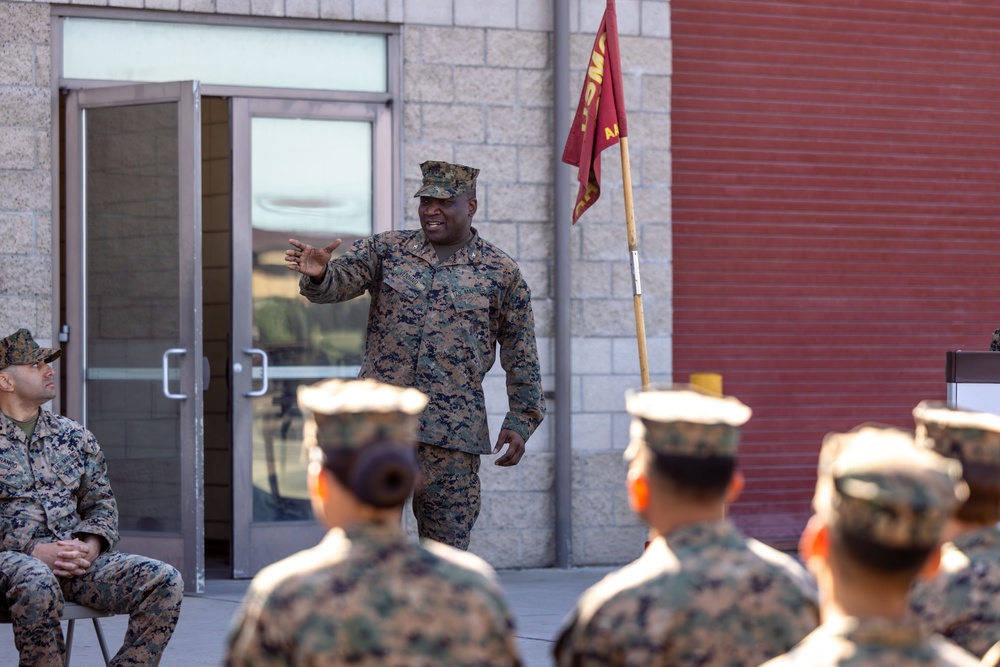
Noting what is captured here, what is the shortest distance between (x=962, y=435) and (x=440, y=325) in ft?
9.65

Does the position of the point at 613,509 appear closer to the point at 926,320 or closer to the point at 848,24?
the point at 926,320

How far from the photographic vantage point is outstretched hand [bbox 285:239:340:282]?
521 cm

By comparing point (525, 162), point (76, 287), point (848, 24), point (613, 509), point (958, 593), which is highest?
point (848, 24)

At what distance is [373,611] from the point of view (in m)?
2.32

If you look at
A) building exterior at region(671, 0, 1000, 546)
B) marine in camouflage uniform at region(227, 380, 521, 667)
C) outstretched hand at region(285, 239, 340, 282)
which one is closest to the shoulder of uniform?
outstretched hand at region(285, 239, 340, 282)

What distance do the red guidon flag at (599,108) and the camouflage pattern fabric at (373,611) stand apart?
13.8 ft

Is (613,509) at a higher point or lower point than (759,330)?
lower

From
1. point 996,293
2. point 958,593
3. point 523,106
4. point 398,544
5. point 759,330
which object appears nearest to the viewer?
point 398,544

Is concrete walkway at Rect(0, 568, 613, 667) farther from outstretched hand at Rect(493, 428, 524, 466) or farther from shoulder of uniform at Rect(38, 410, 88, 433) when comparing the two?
shoulder of uniform at Rect(38, 410, 88, 433)

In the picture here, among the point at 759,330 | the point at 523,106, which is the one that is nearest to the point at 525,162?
the point at 523,106

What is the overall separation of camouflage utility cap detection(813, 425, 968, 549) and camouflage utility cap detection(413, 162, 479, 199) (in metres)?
3.54

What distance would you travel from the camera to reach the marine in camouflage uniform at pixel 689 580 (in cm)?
236

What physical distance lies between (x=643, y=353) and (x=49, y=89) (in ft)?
10.3

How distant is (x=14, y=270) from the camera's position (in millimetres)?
7109
